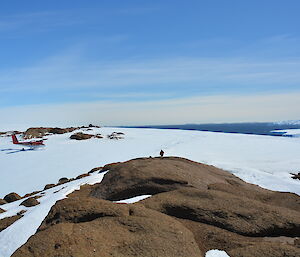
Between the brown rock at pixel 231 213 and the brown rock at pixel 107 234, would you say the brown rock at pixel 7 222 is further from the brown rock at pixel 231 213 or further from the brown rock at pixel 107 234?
the brown rock at pixel 231 213

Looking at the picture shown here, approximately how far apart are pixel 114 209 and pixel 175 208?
1444 mm

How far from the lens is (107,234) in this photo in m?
4.14

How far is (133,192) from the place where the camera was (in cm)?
746

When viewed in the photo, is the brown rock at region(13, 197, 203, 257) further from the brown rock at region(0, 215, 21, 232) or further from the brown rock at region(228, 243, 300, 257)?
the brown rock at region(0, 215, 21, 232)

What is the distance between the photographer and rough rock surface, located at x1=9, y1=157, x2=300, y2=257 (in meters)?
3.82

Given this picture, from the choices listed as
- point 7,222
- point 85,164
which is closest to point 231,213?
point 7,222

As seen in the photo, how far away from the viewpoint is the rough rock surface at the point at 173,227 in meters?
3.82

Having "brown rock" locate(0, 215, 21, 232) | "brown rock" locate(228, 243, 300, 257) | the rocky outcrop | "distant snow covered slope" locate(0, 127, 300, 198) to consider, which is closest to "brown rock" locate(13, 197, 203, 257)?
"brown rock" locate(228, 243, 300, 257)

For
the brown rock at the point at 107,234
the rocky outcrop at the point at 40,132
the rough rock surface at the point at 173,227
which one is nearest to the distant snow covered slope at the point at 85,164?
the rough rock surface at the point at 173,227

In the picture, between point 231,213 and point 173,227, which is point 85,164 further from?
point 173,227

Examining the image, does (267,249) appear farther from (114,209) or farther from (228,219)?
(114,209)

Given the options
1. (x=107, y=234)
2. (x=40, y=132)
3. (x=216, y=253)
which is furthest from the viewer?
(x=40, y=132)

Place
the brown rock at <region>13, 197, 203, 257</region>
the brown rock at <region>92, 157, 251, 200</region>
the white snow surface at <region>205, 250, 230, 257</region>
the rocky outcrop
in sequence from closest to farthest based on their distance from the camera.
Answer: the brown rock at <region>13, 197, 203, 257</region> < the white snow surface at <region>205, 250, 230, 257</region> < the brown rock at <region>92, 157, 251, 200</region> < the rocky outcrop

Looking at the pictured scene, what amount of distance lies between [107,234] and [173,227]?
47.6 inches
